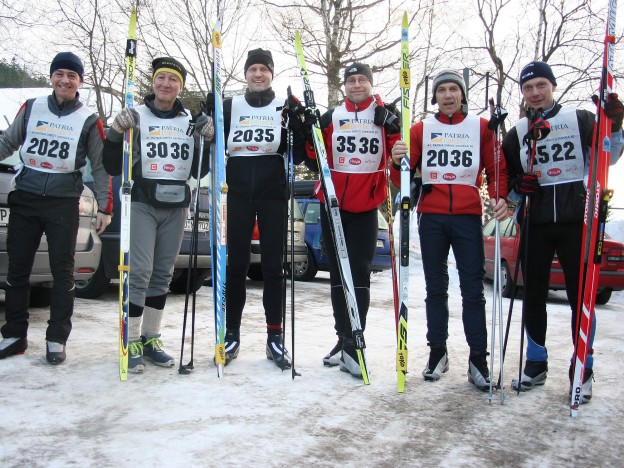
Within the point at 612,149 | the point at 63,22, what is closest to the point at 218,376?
the point at 612,149

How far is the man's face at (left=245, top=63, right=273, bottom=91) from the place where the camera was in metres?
4.07

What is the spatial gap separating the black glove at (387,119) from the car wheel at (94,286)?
13.1 feet

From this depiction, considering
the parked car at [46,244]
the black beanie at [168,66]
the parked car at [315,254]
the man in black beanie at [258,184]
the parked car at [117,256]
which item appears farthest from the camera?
the parked car at [315,254]

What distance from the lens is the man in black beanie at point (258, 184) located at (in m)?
4.00

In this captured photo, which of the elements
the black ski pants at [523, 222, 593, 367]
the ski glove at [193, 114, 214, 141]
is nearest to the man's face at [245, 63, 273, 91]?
the ski glove at [193, 114, 214, 141]

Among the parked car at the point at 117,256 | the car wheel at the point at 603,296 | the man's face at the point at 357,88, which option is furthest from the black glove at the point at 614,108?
the car wheel at the point at 603,296

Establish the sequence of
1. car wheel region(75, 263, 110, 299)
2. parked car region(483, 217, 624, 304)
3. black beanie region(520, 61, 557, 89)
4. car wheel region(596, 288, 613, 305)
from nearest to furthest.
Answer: black beanie region(520, 61, 557, 89)
car wheel region(75, 263, 110, 299)
parked car region(483, 217, 624, 304)
car wheel region(596, 288, 613, 305)

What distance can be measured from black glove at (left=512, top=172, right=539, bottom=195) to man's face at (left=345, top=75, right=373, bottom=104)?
1179 mm

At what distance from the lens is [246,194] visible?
3998mm

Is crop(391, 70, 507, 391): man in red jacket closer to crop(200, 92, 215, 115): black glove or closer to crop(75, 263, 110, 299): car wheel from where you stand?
crop(200, 92, 215, 115): black glove

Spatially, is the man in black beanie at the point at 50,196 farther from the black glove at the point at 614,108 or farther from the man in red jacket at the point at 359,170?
the black glove at the point at 614,108

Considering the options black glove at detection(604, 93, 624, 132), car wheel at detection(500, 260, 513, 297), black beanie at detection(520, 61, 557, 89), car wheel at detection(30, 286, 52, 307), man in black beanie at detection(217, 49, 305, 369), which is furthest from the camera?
car wheel at detection(500, 260, 513, 297)

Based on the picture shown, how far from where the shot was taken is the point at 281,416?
9.50 ft

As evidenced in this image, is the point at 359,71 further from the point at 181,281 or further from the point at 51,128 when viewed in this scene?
the point at 181,281
